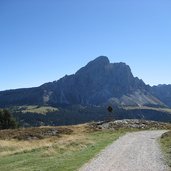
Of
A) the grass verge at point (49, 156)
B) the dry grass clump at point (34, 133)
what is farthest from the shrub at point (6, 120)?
the grass verge at point (49, 156)

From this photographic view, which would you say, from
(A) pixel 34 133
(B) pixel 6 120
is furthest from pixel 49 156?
(B) pixel 6 120

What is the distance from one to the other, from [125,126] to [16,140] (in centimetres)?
2446

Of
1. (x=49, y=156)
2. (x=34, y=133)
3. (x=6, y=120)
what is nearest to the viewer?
(x=49, y=156)

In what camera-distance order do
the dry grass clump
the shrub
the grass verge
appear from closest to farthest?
the grass verge → the dry grass clump → the shrub

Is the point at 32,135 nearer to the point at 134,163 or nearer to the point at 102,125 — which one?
the point at 102,125

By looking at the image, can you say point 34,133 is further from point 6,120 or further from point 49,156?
point 6,120

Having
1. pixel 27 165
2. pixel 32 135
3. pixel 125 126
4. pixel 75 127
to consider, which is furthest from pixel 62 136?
pixel 27 165

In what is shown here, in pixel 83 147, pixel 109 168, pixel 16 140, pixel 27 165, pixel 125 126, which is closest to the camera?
pixel 109 168

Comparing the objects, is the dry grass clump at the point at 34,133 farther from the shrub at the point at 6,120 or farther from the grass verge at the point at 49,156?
the shrub at the point at 6,120

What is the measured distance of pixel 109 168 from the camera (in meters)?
24.6

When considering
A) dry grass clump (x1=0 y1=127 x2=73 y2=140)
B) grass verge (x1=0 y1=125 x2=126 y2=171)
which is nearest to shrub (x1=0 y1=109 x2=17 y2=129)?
dry grass clump (x1=0 y1=127 x2=73 y2=140)

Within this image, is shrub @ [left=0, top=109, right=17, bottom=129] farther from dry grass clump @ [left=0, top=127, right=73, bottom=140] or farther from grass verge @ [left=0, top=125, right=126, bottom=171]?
grass verge @ [left=0, top=125, right=126, bottom=171]

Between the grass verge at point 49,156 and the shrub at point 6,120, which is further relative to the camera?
the shrub at point 6,120

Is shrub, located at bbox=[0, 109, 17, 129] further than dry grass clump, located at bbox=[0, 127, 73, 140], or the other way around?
shrub, located at bbox=[0, 109, 17, 129]
